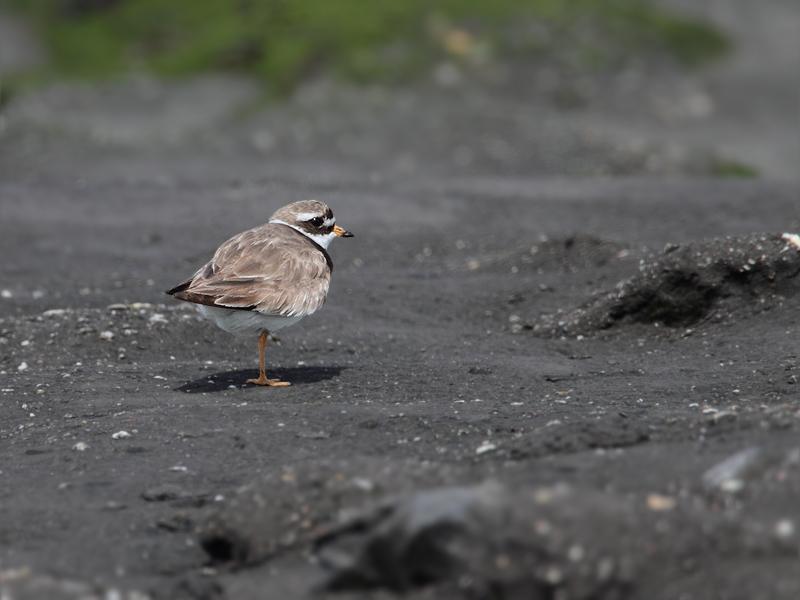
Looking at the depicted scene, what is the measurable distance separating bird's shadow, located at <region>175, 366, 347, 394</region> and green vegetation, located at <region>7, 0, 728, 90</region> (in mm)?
19958

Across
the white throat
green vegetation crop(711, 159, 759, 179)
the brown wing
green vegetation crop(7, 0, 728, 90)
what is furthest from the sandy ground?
green vegetation crop(7, 0, 728, 90)

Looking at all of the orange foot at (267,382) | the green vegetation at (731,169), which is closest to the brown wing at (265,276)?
the orange foot at (267,382)

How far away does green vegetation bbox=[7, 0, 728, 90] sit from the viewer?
30656 millimetres

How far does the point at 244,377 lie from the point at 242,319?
72 cm

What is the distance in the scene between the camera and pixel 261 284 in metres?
9.81

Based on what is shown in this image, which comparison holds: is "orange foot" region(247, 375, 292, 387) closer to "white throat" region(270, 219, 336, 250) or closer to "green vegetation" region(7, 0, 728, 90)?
"white throat" region(270, 219, 336, 250)

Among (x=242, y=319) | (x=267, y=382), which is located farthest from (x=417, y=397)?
(x=242, y=319)

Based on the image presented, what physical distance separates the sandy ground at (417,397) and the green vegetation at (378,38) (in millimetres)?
6908

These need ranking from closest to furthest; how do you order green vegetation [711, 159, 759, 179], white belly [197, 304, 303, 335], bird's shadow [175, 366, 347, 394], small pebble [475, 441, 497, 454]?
1. small pebble [475, 441, 497, 454]
2. white belly [197, 304, 303, 335]
3. bird's shadow [175, 366, 347, 394]
4. green vegetation [711, 159, 759, 179]

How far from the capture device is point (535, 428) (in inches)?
313

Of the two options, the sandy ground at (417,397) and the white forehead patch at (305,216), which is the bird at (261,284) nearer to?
the white forehead patch at (305,216)

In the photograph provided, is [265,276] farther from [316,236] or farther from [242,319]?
[316,236]

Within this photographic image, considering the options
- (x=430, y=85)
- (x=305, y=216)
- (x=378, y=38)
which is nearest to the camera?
(x=305, y=216)

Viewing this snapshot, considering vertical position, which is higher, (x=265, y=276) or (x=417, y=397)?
(x=265, y=276)
